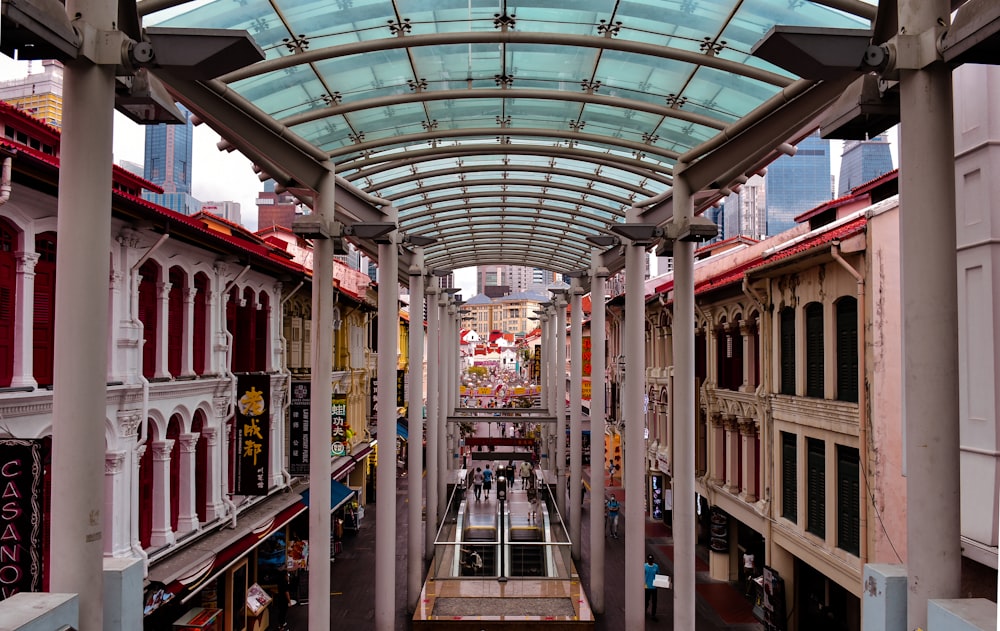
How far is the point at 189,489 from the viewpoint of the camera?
14.6m

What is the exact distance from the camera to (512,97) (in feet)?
37.7

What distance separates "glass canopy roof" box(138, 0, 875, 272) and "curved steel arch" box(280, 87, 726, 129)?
0.02 metres

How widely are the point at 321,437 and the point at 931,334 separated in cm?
843

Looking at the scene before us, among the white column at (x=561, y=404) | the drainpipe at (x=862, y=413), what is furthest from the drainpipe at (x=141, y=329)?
the white column at (x=561, y=404)

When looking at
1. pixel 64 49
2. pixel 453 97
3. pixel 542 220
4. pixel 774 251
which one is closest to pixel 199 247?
pixel 453 97

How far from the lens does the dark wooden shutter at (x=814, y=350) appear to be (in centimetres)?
1488

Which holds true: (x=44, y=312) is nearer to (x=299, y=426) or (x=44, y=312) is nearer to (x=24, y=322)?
(x=24, y=322)

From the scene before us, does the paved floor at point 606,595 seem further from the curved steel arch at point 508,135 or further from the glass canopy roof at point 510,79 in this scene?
the curved steel arch at point 508,135

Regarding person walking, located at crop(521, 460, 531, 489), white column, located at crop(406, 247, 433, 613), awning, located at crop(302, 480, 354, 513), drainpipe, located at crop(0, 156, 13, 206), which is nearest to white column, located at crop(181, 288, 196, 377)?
white column, located at crop(406, 247, 433, 613)

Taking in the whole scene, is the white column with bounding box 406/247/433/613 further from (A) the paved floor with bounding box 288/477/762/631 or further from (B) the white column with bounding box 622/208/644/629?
(B) the white column with bounding box 622/208/644/629

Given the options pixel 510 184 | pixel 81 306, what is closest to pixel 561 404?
pixel 510 184

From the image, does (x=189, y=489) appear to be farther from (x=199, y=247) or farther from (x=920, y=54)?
(x=920, y=54)

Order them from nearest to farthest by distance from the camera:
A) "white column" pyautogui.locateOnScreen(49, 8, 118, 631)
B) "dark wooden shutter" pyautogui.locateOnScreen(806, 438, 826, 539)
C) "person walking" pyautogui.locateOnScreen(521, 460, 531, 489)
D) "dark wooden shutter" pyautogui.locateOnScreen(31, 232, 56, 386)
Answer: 1. "white column" pyautogui.locateOnScreen(49, 8, 118, 631)
2. "dark wooden shutter" pyautogui.locateOnScreen(31, 232, 56, 386)
3. "dark wooden shutter" pyautogui.locateOnScreen(806, 438, 826, 539)
4. "person walking" pyautogui.locateOnScreen(521, 460, 531, 489)

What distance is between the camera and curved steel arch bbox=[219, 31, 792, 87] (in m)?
9.26
